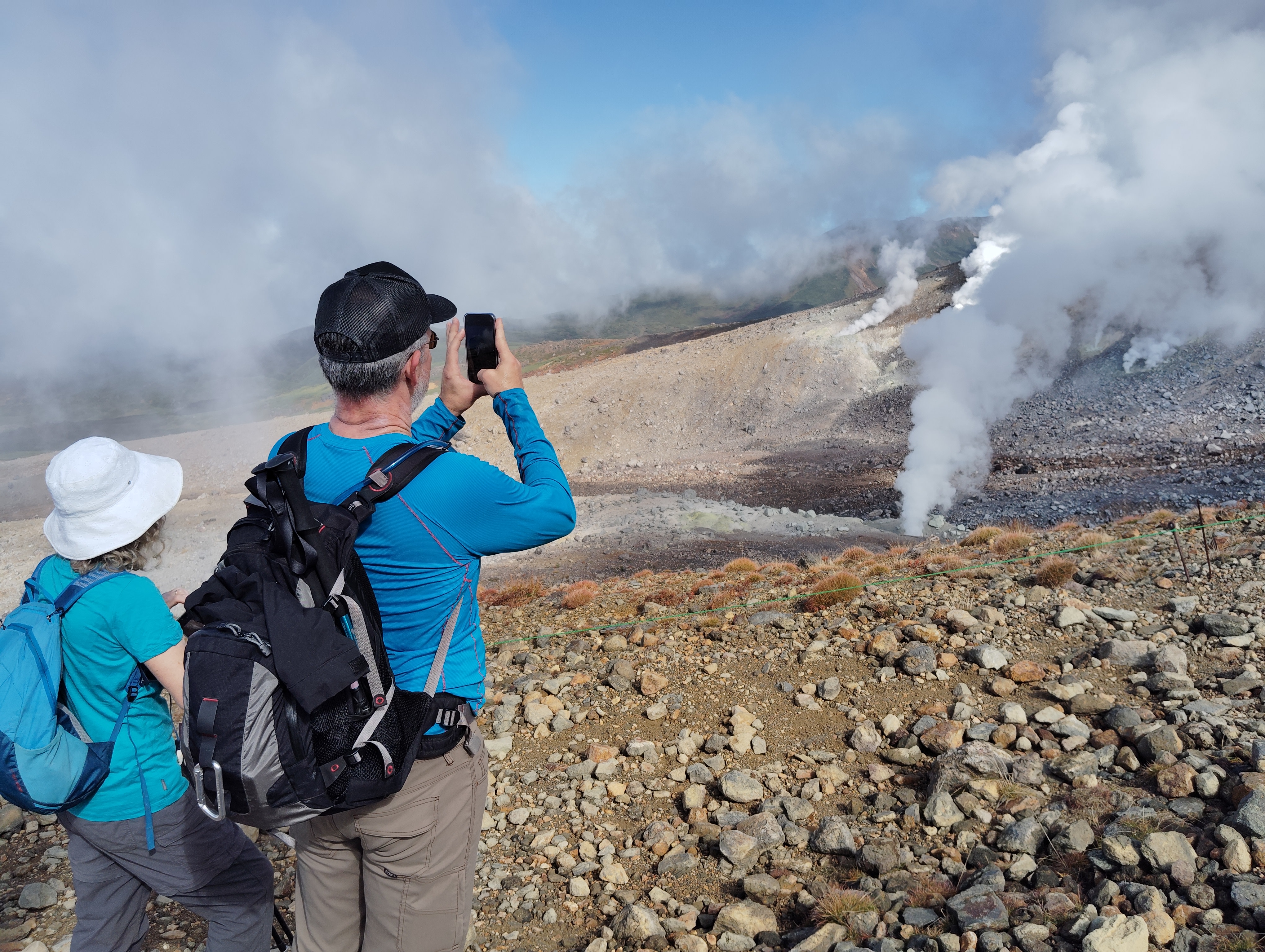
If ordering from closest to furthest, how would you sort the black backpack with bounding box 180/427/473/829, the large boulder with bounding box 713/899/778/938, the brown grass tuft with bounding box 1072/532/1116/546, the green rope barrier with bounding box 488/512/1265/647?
the black backpack with bounding box 180/427/473/829 < the large boulder with bounding box 713/899/778/938 < the green rope barrier with bounding box 488/512/1265/647 < the brown grass tuft with bounding box 1072/532/1116/546

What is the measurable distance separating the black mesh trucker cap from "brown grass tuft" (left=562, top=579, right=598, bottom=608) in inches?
274

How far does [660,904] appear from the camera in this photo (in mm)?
3297

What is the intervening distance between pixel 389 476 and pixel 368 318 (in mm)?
422

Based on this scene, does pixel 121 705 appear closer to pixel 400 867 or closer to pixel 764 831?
pixel 400 867

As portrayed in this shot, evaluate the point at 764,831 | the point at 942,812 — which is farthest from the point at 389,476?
the point at 942,812

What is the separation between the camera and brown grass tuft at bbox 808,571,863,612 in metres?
6.96

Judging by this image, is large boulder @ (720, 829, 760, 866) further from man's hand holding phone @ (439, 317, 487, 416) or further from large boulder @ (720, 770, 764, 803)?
man's hand holding phone @ (439, 317, 487, 416)

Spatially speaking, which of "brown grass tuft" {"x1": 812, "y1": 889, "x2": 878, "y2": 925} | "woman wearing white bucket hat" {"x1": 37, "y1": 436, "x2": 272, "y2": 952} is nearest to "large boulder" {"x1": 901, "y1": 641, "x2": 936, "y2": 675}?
"brown grass tuft" {"x1": 812, "y1": 889, "x2": 878, "y2": 925}

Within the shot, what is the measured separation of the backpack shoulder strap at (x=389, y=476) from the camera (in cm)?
168

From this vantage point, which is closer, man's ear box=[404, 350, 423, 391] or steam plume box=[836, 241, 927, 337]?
man's ear box=[404, 350, 423, 391]

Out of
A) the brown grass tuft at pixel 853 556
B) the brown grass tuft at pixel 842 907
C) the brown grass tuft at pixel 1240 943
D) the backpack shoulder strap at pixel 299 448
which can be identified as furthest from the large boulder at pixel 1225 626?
the backpack shoulder strap at pixel 299 448

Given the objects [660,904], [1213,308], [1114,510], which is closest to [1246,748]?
[660,904]

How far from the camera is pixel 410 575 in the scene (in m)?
1.79

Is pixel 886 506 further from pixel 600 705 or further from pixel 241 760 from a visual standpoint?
pixel 241 760
